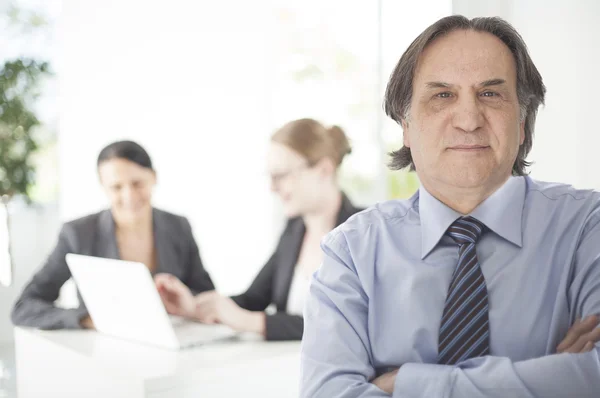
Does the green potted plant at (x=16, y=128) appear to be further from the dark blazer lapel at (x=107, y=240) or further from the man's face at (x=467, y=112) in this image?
the man's face at (x=467, y=112)

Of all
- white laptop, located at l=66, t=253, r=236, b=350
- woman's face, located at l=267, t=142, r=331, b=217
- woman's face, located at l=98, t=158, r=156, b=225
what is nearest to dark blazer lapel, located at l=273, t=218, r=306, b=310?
woman's face, located at l=267, t=142, r=331, b=217

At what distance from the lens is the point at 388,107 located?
61.1 inches

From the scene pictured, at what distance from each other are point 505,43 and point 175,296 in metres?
1.57

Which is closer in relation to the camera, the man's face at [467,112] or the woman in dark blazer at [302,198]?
the man's face at [467,112]

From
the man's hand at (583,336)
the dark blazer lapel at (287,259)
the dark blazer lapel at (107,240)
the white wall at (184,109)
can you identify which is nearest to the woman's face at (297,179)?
the dark blazer lapel at (287,259)

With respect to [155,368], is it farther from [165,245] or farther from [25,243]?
[25,243]

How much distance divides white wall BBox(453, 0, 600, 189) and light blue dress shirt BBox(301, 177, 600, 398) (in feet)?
2.11

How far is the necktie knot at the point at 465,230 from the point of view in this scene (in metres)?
1.39

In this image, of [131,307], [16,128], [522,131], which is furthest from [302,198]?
[16,128]

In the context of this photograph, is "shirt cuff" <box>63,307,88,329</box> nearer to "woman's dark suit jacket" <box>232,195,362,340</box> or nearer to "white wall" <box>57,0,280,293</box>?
"woman's dark suit jacket" <box>232,195,362,340</box>

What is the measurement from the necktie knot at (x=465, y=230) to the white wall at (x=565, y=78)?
2.54ft

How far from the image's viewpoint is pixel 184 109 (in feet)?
12.4

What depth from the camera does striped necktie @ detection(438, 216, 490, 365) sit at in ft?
4.34

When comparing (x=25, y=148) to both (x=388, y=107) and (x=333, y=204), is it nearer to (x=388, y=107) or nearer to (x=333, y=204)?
(x=333, y=204)
